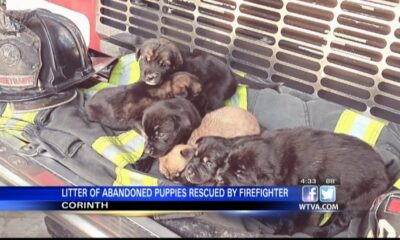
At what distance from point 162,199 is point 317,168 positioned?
427mm

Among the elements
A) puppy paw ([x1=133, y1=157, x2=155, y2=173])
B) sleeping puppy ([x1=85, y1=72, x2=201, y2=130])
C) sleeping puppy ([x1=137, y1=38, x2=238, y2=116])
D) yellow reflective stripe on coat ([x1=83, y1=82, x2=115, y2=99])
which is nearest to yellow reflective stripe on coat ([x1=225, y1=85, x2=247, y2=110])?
sleeping puppy ([x1=137, y1=38, x2=238, y2=116])

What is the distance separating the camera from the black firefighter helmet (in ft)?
6.58

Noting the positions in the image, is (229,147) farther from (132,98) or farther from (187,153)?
(132,98)

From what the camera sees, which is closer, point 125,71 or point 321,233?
point 321,233

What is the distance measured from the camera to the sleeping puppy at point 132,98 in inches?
74.2

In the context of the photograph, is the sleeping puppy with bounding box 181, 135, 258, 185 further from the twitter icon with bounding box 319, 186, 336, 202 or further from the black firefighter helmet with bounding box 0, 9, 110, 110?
the black firefighter helmet with bounding box 0, 9, 110, 110

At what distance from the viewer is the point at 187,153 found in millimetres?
1618

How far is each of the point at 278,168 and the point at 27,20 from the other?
120cm

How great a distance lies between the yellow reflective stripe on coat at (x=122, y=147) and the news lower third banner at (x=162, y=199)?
8.7 inches

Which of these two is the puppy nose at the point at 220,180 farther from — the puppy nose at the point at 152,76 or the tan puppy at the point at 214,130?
the puppy nose at the point at 152,76

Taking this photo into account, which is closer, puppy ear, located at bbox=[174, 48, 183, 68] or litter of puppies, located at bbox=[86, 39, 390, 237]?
litter of puppies, located at bbox=[86, 39, 390, 237]

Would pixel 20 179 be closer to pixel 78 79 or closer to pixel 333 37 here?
pixel 78 79

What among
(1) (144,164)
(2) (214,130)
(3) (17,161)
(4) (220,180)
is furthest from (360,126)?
(3) (17,161)

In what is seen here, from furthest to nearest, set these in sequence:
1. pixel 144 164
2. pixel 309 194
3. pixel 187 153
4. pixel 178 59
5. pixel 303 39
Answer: pixel 303 39 → pixel 178 59 → pixel 144 164 → pixel 187 153 → pixel 309 194
